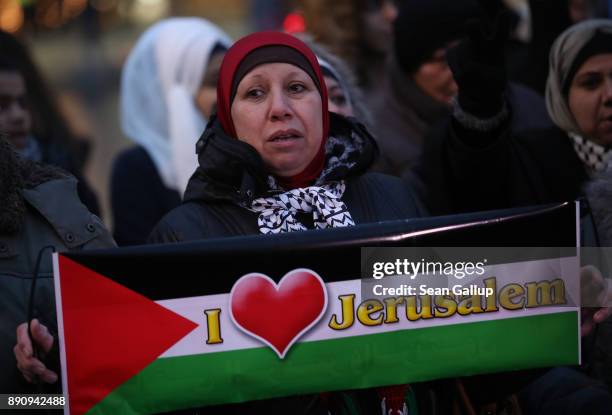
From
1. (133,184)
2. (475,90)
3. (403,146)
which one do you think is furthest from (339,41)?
(475,90)

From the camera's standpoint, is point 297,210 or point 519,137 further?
point 519,137

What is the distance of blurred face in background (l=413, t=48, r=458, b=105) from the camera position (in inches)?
211

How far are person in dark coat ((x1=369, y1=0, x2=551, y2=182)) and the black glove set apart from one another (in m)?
1.21

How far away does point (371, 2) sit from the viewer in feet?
23.6

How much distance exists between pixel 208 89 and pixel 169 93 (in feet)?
0.87

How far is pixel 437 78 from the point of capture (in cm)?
540

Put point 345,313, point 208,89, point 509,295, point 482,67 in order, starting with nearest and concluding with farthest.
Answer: point 345,313 < point 509,295 < point 482,67 < point 208,89

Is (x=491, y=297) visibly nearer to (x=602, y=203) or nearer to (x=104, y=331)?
(x=602, y=203)

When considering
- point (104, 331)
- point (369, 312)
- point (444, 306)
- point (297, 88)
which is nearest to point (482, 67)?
point (297, 88)

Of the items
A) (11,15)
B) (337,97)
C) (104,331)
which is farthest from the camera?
(11,15)

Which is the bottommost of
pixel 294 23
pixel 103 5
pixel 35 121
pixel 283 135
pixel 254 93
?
pixel 283 135

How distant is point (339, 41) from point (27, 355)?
451cm

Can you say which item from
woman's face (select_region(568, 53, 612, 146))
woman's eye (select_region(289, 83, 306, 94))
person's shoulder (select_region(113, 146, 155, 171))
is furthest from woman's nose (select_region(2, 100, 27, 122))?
woman's face (select_region(568, 53, 612, 146))

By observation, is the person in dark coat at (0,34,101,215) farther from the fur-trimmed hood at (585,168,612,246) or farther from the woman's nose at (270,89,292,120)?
the fur-trimmed hood at (585,168,612,246)
